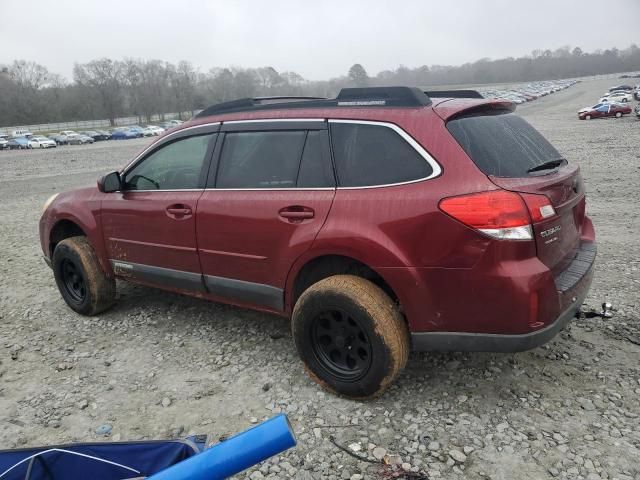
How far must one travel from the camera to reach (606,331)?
3893 millimetres

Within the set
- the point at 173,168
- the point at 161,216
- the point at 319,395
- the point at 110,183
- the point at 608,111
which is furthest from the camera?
the point at 608,111

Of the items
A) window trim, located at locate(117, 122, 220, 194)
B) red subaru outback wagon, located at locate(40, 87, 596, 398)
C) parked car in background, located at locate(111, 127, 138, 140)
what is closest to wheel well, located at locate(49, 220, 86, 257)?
window trim, located at locate(117, 122, 220, 194)

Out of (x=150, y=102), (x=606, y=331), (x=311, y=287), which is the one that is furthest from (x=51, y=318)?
(x=150, y=102)

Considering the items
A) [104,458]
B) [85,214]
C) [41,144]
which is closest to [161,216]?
[85,214]

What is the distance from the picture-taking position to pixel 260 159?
3596 millimetres

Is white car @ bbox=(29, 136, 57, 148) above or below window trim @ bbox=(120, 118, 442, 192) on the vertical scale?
below

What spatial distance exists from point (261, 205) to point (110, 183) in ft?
5.43

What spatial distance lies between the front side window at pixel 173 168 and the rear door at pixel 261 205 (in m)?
0.20

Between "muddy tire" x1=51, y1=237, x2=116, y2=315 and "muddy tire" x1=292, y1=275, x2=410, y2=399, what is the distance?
89.7 inches

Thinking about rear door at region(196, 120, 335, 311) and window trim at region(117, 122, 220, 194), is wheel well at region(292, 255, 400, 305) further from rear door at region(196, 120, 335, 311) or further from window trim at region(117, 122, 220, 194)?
window trim at region(117, 122, 220, 194)

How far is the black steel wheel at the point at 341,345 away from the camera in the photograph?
310 cm

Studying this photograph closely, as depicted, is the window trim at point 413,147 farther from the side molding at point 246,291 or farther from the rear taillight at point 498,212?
the side molding at point 246,291

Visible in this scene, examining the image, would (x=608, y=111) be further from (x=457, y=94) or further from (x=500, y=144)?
(x=500, y=144)

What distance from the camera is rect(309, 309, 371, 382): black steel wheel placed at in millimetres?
3096
